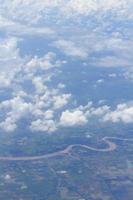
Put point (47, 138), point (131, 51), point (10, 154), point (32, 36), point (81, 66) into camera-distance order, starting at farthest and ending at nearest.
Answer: point (32, 36), point (131, 51), point (81, 66), point (47, 138), point (10, 154)

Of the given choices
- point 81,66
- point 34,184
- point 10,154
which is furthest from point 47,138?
point 81,66

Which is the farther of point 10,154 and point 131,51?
point 131,51

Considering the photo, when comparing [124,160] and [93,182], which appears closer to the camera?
[93,182]

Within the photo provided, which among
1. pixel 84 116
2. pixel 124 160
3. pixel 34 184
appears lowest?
pixel 34 184

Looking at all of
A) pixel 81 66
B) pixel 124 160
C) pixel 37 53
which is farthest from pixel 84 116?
pixel 37 53

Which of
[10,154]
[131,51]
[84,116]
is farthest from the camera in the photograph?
[131,51]

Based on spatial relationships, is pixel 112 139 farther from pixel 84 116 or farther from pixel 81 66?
pixel 81 66

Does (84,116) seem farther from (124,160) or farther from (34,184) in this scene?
(34,184)

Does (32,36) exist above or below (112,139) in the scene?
above

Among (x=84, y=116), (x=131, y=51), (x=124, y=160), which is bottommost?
(x=124, y=160)
